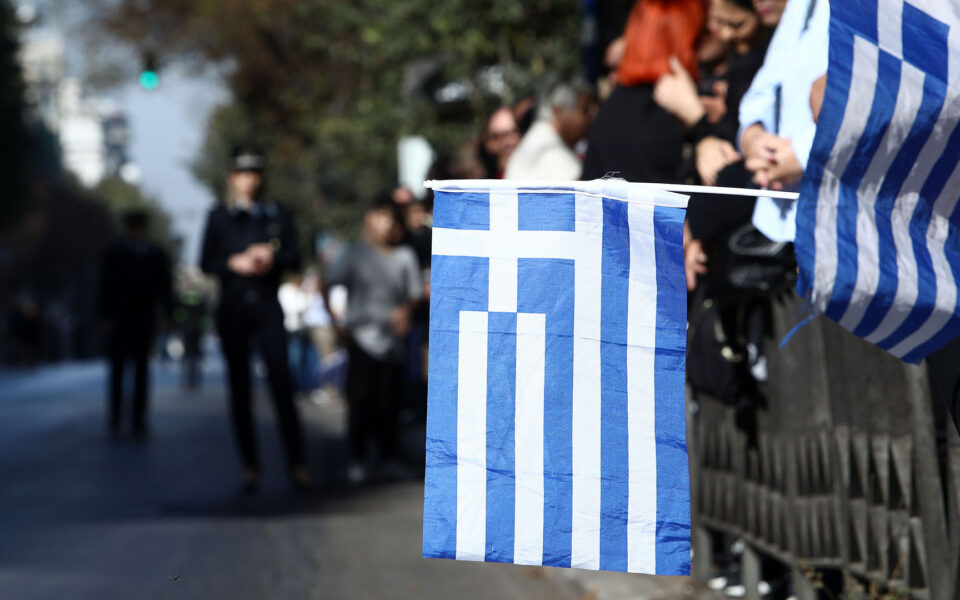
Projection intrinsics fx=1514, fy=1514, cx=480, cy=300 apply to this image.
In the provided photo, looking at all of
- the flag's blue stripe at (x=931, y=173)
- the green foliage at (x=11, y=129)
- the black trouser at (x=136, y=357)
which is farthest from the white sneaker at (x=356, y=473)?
the green foliage at (x=11, y=129)

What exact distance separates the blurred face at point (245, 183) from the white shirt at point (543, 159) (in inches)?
116

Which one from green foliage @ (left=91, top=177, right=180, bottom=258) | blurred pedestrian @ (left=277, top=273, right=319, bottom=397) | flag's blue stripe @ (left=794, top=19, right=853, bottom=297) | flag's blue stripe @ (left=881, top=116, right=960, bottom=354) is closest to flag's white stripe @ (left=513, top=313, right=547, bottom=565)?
flag's blue stripe @ (left=794, top=19, right=853, bottom=297)

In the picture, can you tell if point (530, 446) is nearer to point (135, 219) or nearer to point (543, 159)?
A: point (543, 159)

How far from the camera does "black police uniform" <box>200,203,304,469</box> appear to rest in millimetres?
9203

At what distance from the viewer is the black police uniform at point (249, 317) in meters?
9.20

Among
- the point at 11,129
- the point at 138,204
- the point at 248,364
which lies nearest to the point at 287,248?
the point at 248,364

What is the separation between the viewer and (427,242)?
1076 centimetres

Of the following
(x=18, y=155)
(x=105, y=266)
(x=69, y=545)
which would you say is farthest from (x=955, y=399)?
(x=18, y=155)

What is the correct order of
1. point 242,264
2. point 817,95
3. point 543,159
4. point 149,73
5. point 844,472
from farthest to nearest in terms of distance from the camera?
point 149,73 → point 242,264 → point 543,159 → point 844,472 → point 817,95

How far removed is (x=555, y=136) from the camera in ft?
22.5

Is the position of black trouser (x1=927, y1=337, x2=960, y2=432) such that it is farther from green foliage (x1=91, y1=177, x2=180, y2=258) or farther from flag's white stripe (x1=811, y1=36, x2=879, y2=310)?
green foliage (x1=91, y1=177, x2=180, y2=258)

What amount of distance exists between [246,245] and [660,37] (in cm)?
452

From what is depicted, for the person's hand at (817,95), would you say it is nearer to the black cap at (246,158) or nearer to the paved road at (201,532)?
the paved road at (201,532)

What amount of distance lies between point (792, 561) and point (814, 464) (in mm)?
327
